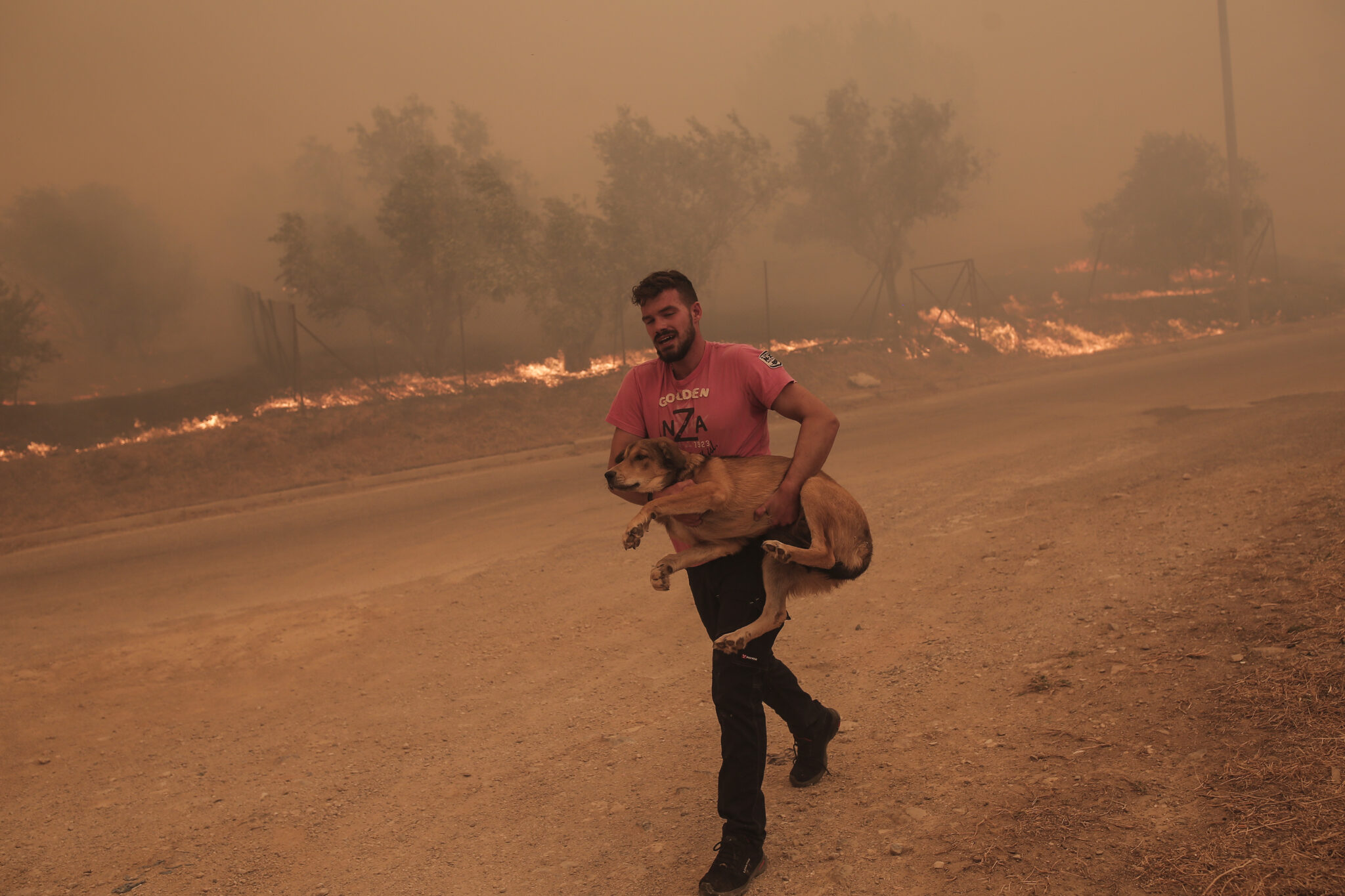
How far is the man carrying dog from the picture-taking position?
9.11 feet

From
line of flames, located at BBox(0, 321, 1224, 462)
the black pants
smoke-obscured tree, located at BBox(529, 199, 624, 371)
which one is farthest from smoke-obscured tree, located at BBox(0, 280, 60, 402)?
the black pants

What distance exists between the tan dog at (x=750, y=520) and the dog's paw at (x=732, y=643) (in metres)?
0.02

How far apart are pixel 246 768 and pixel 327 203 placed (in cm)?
2885

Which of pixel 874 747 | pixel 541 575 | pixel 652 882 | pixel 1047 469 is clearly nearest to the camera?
pixel 652 882

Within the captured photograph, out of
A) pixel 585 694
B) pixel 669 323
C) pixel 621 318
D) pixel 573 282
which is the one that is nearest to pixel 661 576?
pixel 669 323

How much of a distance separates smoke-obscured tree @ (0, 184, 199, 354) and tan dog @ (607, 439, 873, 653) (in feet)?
75.2

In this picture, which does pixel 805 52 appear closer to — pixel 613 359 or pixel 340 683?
pixel 613 359

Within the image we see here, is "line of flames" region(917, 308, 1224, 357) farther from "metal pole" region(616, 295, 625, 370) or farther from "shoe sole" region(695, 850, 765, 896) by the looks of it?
"shoe sole" region(695, 850, 765, 896)

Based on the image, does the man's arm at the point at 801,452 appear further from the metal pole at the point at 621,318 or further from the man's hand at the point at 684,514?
the metal pole at the point at 621,318

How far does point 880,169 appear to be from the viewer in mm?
30781

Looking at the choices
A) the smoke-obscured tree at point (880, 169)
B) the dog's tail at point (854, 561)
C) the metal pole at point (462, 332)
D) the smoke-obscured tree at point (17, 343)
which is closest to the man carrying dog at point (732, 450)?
the dog's tail at point (854, 561)

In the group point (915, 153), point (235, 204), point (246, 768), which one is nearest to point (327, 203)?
point (235, 204)

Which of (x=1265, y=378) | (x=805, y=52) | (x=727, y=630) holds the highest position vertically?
(x=805, y=52)

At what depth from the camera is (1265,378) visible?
571 inches
